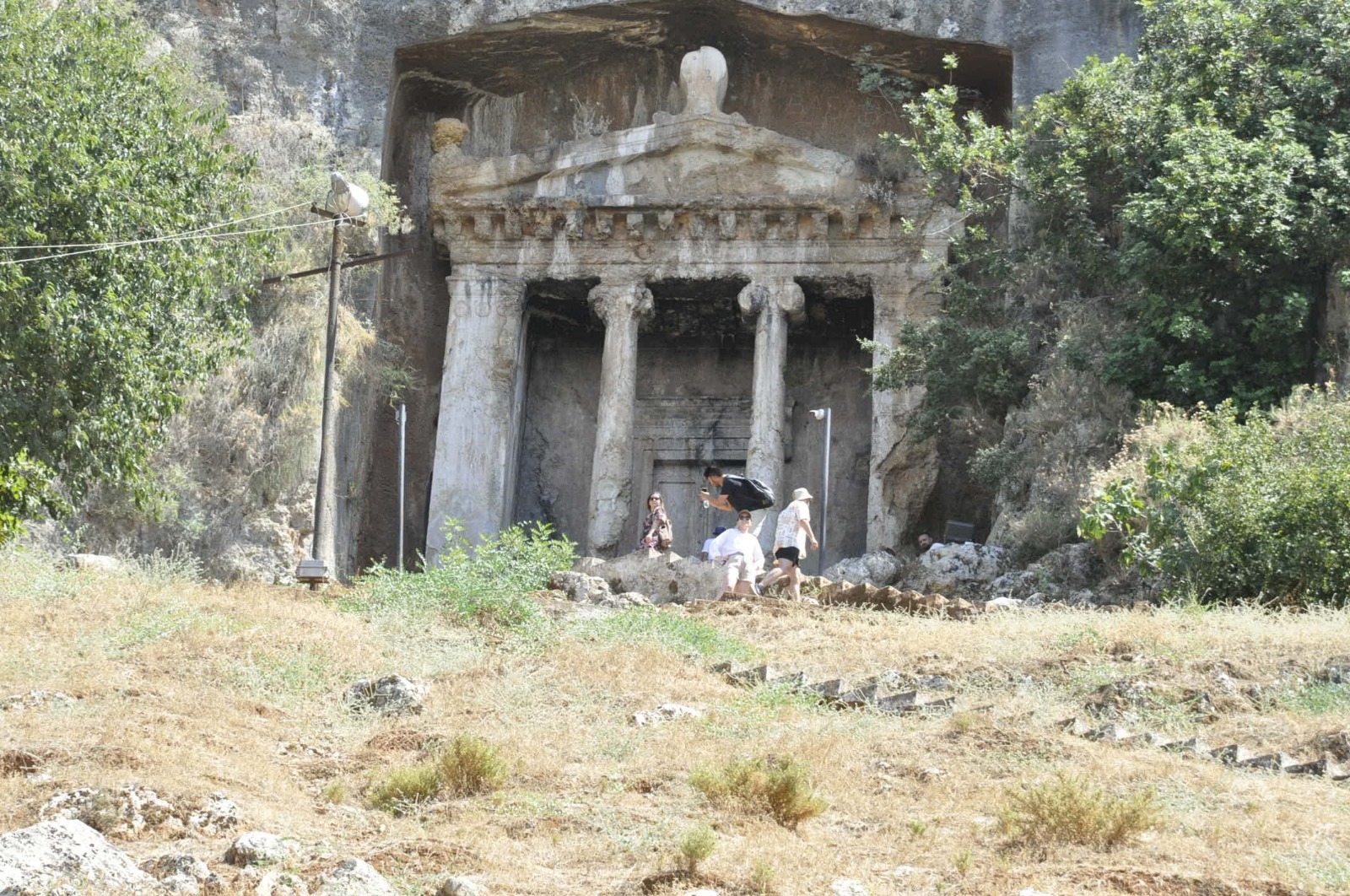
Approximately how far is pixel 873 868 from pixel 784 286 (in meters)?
14.7

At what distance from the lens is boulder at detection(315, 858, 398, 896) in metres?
7.04

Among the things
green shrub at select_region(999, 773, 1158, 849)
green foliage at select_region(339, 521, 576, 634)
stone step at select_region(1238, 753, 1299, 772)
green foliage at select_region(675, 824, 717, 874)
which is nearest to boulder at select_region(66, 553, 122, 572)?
green foliage at select_region(339, 521, 576, 634)

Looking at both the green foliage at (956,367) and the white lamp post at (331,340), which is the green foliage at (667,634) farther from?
the green foliage at (956,367)

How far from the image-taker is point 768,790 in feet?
27.9

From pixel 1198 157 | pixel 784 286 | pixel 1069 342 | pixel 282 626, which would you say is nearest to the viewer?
Answer: pixel 282 626

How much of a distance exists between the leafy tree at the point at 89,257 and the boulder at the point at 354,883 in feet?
21.5

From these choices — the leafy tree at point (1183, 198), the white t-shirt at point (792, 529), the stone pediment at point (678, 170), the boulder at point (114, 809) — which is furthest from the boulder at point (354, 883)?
the stone pediment at point (678, 170)

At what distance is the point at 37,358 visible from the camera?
45.9ft

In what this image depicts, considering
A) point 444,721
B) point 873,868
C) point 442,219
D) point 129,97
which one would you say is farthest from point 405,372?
point 873,868

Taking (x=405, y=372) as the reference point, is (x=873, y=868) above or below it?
below

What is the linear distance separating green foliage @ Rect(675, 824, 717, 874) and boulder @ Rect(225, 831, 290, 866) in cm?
160

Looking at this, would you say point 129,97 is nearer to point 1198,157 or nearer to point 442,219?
point 442,219

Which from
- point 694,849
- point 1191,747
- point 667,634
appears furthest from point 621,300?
point 694,849

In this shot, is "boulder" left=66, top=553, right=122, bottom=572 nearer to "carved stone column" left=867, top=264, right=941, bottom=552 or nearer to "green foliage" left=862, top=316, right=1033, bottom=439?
"green foliage" left=862, top=316, right=1033, bottom=439
